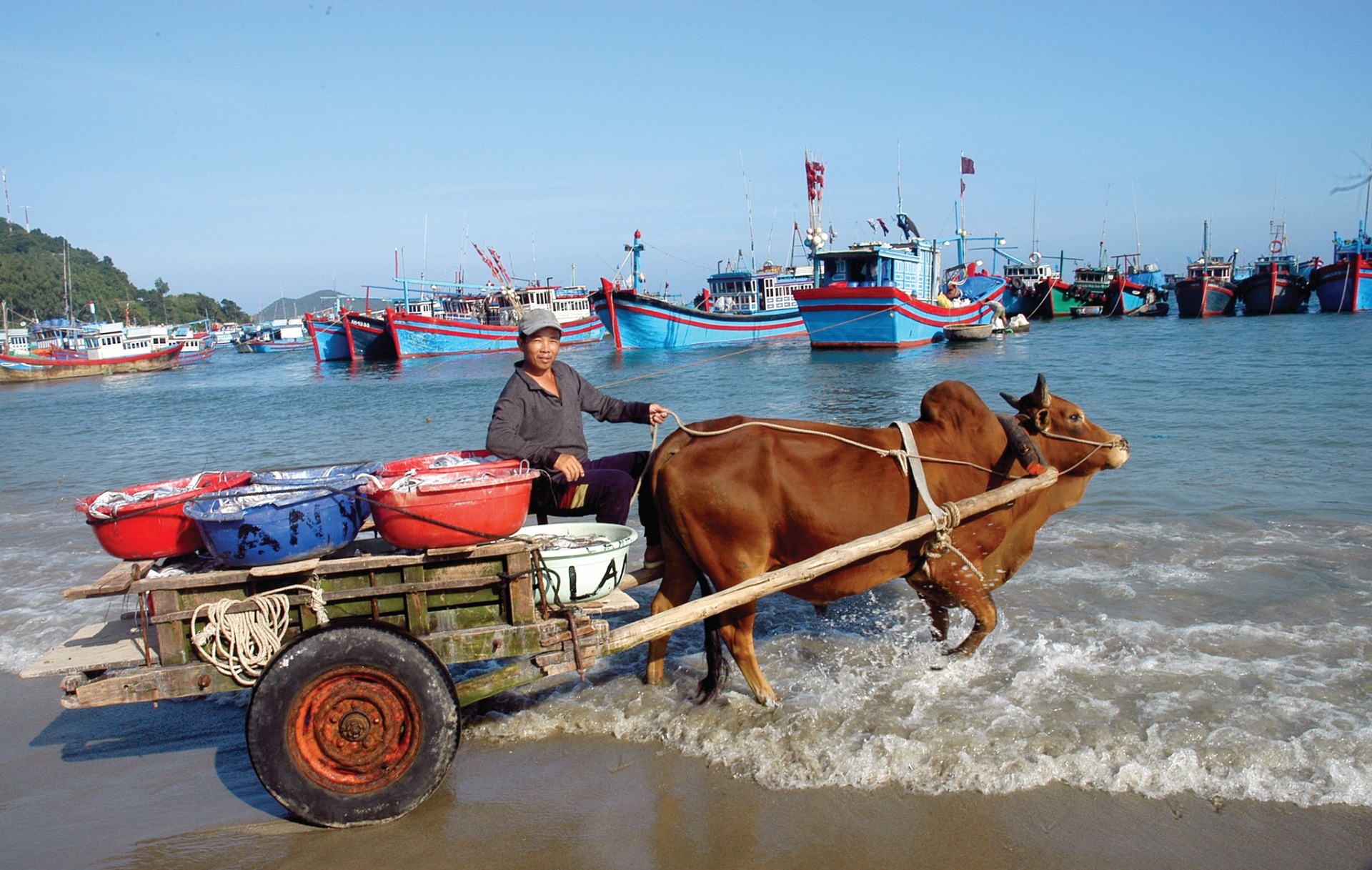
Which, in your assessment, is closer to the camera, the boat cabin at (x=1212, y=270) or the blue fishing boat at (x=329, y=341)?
the blue fishing boat at (x=329, y=341)

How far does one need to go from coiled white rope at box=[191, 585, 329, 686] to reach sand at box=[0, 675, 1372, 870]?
2.38 ft

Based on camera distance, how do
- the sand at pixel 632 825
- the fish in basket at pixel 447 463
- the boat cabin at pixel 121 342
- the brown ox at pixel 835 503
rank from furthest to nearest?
the boat cabin at pixel 121 342 < the brown ox at pixel 835 503 < the fish in basket at pixel 447 463 < the sand at pixel 632 825

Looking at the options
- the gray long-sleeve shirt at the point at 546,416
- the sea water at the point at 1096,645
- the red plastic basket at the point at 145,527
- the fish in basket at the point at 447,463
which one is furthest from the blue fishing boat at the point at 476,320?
the red plastic basket at the point at 145,527

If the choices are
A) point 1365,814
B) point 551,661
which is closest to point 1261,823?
point 1365,814

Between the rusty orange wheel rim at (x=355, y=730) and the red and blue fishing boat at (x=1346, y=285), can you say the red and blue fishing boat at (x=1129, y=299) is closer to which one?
the red and blue fishing boat at (x=1346, y=285)

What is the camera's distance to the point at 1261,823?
11.4ft

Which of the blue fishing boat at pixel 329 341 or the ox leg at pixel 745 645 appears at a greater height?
the blue fishing boat at pixel 329 341

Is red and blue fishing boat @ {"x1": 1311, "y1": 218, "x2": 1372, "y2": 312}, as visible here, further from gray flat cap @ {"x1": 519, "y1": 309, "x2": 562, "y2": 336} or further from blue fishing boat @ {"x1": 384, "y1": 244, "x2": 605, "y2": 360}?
gray flat cap @ {"x1": 519, "y1": 309, "x2": 562, "y2": 336}

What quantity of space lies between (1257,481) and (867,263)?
81.1 feet

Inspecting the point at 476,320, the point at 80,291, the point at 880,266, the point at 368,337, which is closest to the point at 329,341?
the point at 368,337

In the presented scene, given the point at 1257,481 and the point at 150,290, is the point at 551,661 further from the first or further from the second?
the point at 150,290

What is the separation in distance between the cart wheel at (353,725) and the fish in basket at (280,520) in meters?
0.38

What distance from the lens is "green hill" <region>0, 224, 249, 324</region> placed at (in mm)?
97500

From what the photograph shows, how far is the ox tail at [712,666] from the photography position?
14.8 ft
